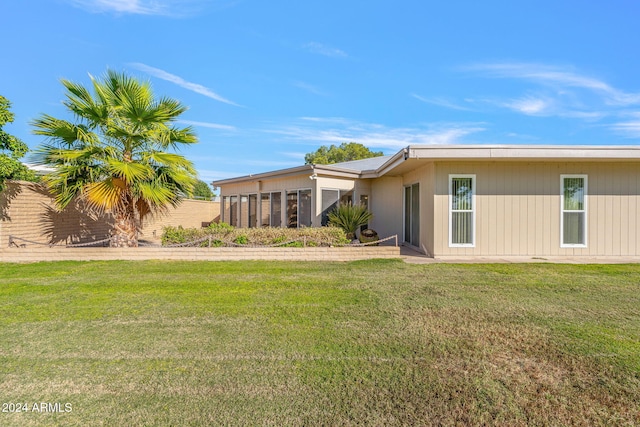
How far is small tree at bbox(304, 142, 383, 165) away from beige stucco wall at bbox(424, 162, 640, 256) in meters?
29.8

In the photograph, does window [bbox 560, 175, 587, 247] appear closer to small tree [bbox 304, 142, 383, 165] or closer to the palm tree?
the palm tree

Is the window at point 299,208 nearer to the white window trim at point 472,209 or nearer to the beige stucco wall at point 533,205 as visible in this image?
the beige stucco wall at point 533,205

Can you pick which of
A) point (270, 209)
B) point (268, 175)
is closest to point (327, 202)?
point (268, 175)

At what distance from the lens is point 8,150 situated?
26.5 ft

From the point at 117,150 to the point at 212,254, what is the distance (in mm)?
3789

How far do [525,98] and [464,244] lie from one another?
10301 mm

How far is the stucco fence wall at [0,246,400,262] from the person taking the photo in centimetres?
862

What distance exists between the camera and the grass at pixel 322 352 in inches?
92.3

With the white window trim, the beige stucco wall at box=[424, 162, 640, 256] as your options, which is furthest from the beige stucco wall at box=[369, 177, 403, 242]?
the beige stucco wall at box=[424, 162, 640, 256]

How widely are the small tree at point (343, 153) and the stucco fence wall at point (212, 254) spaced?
30342mm

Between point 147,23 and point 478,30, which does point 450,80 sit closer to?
point 478,30

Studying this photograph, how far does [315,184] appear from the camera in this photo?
1223 cm

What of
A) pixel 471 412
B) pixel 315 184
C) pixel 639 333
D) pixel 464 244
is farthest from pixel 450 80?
pixel 471 412

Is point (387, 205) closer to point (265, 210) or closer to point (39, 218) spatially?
point (265, 210)
